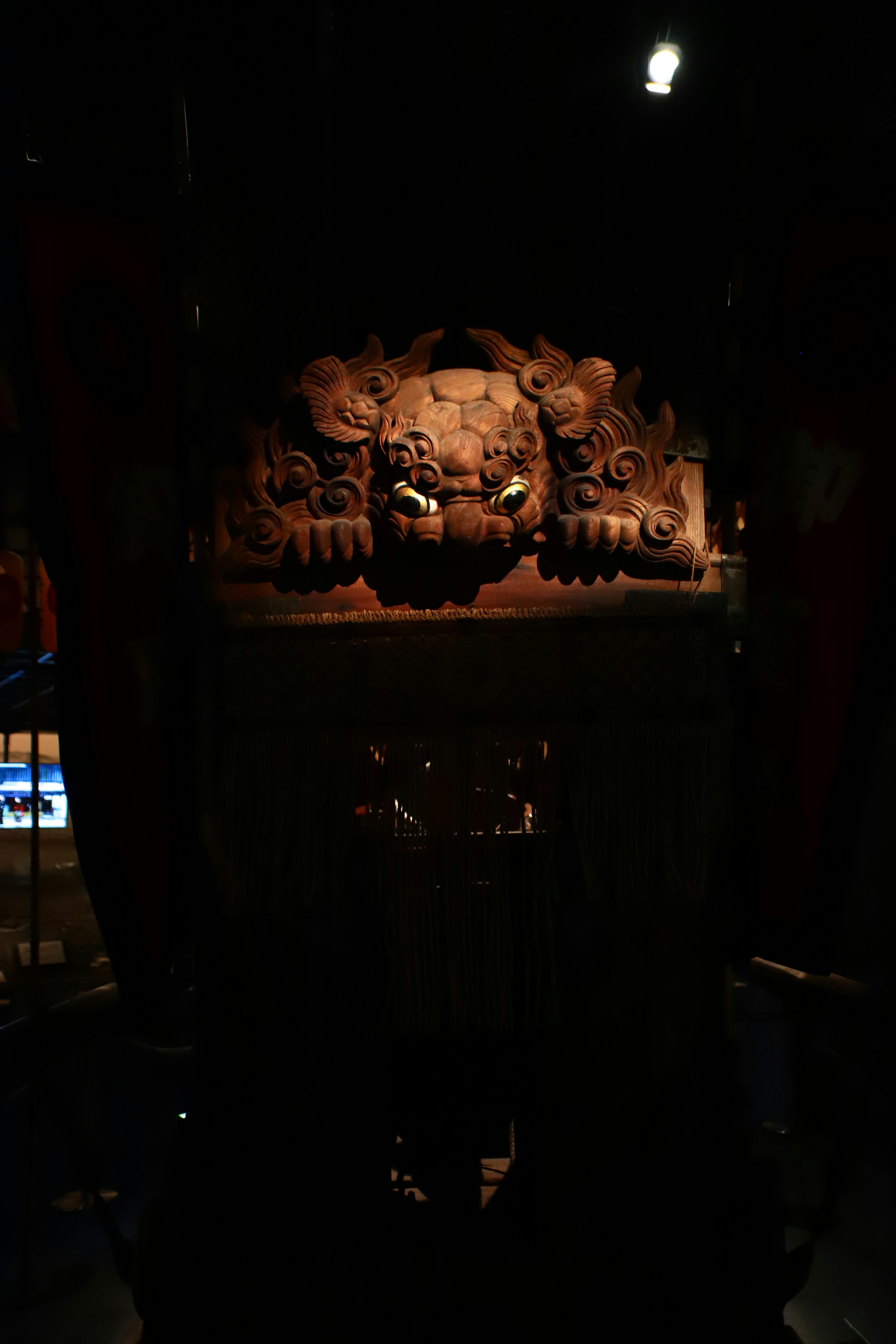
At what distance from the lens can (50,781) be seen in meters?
2.14

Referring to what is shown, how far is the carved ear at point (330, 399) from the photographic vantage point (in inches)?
78.5

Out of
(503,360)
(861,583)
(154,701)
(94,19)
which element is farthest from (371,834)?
(94,19)

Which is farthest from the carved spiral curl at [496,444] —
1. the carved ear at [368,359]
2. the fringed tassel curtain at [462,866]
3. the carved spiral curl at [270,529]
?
the fringed tassel curtain at [462,866]

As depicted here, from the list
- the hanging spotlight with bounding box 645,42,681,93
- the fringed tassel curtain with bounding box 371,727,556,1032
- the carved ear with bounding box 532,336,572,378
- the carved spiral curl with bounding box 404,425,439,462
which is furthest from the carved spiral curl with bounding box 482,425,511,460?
the hanging spotlight with bounding box 645,42,681,93

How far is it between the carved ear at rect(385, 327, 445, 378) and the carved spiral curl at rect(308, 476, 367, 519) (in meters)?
0.30

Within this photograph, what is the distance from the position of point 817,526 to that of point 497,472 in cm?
81

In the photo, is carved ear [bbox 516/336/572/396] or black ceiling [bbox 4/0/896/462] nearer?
black ceiling [bbox 4/0/896/462]

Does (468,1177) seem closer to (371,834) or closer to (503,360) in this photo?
(371,834)

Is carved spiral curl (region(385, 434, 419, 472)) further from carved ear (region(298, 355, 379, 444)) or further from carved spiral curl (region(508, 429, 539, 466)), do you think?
carved spiral curl (region(508, 429, 539, 466))

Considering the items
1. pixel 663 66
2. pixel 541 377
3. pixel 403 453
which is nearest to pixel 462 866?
pixel 403 453

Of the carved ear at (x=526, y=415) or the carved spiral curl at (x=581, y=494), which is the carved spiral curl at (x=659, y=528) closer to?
the carved spiral curl at (x=581, y=494)

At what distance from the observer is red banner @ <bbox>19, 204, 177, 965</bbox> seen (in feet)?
6.24

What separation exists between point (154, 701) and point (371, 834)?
63 cm

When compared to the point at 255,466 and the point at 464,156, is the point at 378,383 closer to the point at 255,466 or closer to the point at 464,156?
Answer: the point at 255,466
